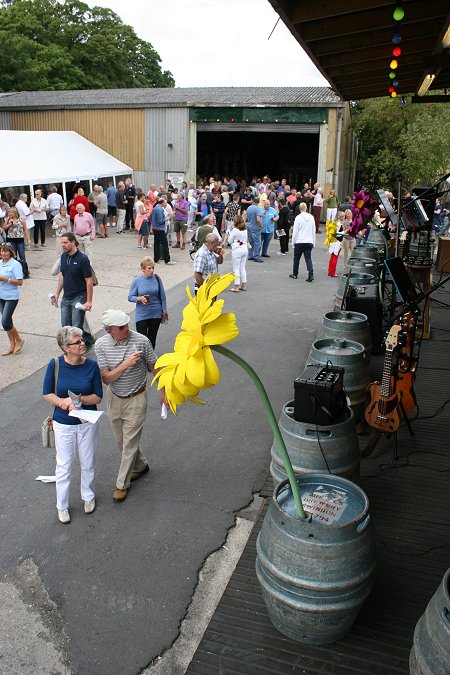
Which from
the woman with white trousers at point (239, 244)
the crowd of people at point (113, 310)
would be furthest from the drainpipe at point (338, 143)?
the woman with white trousers at point (239, 244)

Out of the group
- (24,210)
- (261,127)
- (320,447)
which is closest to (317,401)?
(320,447)

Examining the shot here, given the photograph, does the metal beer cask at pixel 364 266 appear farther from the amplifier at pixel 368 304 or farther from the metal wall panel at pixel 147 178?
the metal wall panel at pixel 147 178

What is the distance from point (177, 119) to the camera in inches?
1035

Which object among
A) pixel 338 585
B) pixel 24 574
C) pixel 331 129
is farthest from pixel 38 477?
pixel 331 129

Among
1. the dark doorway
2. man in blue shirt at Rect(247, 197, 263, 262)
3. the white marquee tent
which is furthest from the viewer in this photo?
the dark doorway

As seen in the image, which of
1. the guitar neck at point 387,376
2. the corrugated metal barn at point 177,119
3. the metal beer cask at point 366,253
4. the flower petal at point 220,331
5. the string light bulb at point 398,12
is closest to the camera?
the flower petal at point 220,331

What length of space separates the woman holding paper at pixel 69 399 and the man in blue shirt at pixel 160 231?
10.8 meters

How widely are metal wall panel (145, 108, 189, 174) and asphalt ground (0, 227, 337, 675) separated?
1927 centimetres

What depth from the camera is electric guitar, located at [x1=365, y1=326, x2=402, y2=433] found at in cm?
513

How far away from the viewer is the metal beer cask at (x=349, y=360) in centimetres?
505

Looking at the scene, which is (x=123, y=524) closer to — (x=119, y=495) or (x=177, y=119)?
(x=119, y=495)

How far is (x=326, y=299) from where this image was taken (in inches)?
488

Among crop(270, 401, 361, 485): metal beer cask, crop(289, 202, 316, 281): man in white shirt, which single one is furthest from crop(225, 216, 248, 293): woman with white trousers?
crop(270, 401, 361, 485): metal beer cask

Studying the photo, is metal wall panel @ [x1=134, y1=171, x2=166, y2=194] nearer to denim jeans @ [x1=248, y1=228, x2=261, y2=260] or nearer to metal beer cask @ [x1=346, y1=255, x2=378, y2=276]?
denim jeans @ [x1=248, y1=228, x2=261, y2=260]
